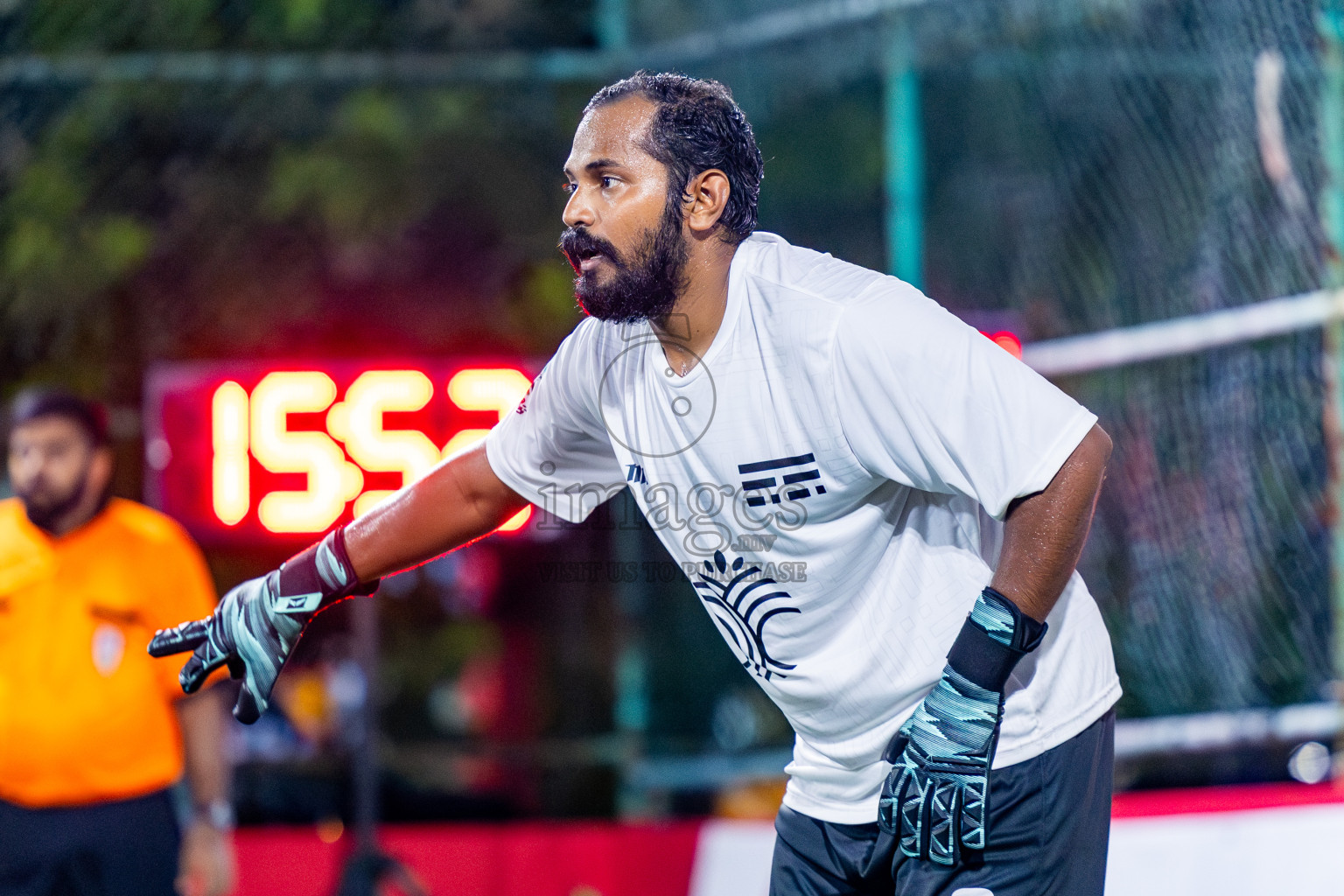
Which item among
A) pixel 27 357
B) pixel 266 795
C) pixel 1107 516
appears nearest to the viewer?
pixel 1107 516

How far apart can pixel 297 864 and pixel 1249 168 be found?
4193mm

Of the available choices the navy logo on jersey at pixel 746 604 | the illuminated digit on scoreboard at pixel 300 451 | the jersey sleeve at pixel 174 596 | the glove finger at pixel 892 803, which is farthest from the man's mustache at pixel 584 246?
the illuminated digit on scoreboard at pixel 300 451

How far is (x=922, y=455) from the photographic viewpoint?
1.98m

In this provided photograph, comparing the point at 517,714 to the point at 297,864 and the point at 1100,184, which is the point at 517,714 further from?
the point at 1100,184

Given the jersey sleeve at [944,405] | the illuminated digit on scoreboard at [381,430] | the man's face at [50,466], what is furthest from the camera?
the illuminated digit on scoreboard at [381,430]

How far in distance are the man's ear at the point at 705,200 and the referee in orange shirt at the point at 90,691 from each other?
234 centimetres

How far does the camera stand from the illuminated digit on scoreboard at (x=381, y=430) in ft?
17.0

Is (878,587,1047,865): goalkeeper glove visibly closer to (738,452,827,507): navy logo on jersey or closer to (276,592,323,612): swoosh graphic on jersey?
(738,452,827,507): navy logo on jersey

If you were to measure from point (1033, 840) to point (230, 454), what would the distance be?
391 cm

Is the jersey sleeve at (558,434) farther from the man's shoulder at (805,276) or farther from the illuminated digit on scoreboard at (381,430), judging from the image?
the illuminated digit on scoreboard at (381,430)

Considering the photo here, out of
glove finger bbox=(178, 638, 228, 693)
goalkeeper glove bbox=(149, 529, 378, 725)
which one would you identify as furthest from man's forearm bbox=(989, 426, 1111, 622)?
glove finger bbox=(178, 638, 228, 693)

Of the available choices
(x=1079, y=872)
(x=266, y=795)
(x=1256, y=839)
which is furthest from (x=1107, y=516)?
(x=266, y=795)

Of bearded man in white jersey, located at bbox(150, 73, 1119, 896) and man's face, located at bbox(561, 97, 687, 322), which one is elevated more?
man's face, located at bbox(561, 97, 687, 322)

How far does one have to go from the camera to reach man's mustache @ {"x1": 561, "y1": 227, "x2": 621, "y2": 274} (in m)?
2.22
